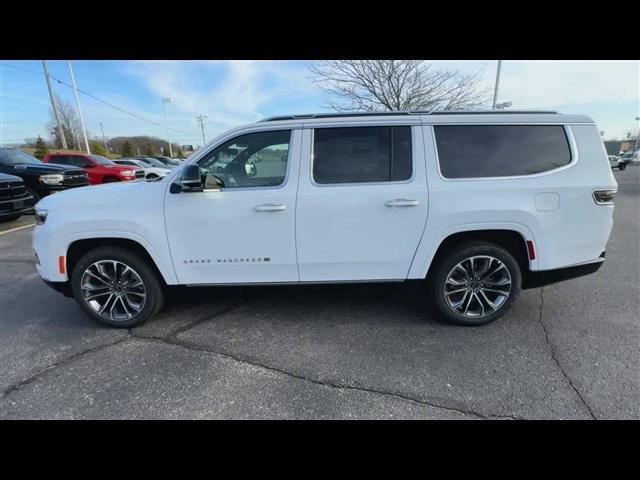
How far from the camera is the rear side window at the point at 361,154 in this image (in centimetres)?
279

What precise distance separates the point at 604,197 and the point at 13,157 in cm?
1351

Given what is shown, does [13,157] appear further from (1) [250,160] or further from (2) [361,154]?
(2) [361,154]

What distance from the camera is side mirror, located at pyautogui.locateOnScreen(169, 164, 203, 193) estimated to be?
268 centimetres

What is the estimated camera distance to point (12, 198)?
7289 millimetres

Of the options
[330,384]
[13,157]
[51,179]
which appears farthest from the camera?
[13,157]

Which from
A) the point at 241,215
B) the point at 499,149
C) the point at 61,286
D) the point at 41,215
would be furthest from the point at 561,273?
the point at 41,215

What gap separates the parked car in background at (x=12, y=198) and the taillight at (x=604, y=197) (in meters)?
10.4

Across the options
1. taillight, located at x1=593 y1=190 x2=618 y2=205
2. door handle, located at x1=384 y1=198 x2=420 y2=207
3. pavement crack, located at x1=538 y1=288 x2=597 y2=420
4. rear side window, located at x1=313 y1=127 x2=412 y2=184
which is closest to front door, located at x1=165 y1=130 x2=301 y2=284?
rear side window, located at x1=313 y1=127 x2=412 y2=184

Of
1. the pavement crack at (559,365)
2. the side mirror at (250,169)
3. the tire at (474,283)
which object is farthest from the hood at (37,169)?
the pavement crack at (559,365)

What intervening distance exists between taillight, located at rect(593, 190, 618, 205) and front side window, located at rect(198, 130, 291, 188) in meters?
2.75

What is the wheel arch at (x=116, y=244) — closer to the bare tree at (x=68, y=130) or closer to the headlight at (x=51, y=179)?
the headlight at (x=51, y=179)

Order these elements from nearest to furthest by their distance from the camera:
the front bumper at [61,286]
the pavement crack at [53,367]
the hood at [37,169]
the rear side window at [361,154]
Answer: the pavement crack at [53,367] < the rear side window at [361,154] < the front bumper at [61,286] < the hood at [37,169]
